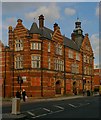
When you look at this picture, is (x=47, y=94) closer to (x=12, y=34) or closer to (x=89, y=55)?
(x=12, y=34)

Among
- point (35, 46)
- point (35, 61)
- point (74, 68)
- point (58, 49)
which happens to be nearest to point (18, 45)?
point (35, 46)

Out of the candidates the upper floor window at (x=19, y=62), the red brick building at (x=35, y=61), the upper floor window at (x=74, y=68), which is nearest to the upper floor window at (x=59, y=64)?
the red brick building at (x=35, y=61)

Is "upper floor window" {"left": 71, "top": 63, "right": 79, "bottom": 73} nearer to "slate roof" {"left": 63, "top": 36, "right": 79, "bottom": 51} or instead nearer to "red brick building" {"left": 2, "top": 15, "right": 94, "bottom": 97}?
"slate roof" {"left": 63, "top": 36, "right": 79, "bottom": 51}

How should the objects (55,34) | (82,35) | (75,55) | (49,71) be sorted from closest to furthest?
(49,71)
(55,34)
(75,55)
(82,35)

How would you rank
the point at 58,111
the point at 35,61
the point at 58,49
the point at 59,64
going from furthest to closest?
the point at 58,49 < the point at 59,64 < the point at 35,61 < the point at 58,111

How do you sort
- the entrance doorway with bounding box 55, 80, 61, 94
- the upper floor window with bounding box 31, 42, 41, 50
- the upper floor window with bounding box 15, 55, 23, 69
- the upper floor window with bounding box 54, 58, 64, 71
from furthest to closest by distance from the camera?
the entrance doorway with bounding box 55, 80, 61, 94 < the upper floor window with bounding box 54, 58, 64, 71 < the upper floor window with bounding box 15, 55, 23, 69 < the upper floor window with bounding box 31, 42, 41, 50

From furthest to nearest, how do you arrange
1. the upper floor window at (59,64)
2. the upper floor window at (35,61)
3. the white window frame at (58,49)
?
1. the white window frame at (58,49)
2. the upper floor window at (59,64)
3. the upper floor window at (35,61)

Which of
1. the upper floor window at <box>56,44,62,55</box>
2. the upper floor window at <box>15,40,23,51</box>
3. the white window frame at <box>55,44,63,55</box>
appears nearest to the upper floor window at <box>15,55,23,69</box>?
the upper floor window at <box>15,40,23,51</box>

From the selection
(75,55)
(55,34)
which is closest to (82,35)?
(75,55)

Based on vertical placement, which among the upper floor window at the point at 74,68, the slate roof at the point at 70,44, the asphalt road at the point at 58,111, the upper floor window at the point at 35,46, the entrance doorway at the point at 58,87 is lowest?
the asphalt road at the point at 58,111

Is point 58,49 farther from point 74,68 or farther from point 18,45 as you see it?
point 74,68

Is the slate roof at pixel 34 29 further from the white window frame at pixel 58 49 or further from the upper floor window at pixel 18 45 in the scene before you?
the white window frame at pixel 58 49

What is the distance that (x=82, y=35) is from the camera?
7588cm

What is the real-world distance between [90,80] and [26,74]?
30279 millimetres
